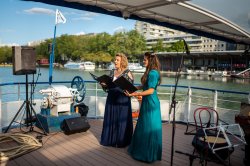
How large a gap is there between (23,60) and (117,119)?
7.76 ft

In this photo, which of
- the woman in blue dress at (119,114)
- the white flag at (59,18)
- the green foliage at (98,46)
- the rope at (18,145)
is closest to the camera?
the rope at (18,145)

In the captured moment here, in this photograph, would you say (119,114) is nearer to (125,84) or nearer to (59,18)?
(125,84)

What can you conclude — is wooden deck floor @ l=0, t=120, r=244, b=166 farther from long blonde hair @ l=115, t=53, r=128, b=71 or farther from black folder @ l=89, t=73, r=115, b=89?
long blonde hair @ l=115, t=53, r=128, b=71

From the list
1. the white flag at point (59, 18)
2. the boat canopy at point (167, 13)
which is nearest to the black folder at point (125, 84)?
the boat canopy at point (167, 13)

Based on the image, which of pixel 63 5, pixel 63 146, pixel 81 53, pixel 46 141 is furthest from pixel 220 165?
pixel 81 53

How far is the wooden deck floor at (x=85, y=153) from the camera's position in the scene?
13.2 feet

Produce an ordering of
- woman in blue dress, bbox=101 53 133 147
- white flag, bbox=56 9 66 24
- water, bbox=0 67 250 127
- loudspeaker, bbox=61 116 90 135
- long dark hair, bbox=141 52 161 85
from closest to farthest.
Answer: long dark hair, bbox=141 52 161 85
woman in blue dress, bbox=101 53 133 147
loudspeaker, bbox=61 116 90 135
white flag, bbox=56 9 66 24
water, bbox=0 67 250 127

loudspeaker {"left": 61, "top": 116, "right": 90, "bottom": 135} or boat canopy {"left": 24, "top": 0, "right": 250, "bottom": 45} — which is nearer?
loudspeaker {"left": 61, "top": 116, "right": 90, "bottom": 135}

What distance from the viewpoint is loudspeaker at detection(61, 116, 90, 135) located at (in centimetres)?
543

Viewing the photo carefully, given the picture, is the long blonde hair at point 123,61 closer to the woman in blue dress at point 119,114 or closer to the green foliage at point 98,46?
the woman in blue dress at point 119,114

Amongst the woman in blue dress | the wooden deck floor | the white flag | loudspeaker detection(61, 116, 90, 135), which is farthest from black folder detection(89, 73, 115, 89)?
the white flag

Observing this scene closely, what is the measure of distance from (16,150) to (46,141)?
746mm

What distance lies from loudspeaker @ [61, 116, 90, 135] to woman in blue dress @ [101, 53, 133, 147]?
93cm

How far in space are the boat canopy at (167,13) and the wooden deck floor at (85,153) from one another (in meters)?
2.89
